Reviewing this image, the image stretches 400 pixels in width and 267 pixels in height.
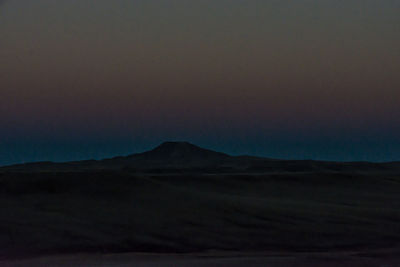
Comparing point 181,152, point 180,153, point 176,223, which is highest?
point 181,152

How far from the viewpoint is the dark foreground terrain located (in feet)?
30.3

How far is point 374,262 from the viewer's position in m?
8.41

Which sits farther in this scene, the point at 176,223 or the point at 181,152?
the point at 181,152

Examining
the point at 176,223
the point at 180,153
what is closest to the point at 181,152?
the point at 180,153

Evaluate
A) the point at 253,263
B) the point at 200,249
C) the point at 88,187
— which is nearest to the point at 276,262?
the point at 253,263

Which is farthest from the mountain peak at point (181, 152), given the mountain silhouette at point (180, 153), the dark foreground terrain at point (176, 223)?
the dark foreground terrain at point (176, 223)

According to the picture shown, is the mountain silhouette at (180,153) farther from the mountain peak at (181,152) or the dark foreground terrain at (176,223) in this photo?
the dark foreground terrain at (176,223)

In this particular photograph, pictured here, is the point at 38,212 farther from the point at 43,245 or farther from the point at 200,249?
the point at 200,249

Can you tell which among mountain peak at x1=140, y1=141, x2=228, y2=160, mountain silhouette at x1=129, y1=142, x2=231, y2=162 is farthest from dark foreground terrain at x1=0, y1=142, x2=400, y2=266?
mountain peak at x1=140, y1=141, x2=228, y2=160

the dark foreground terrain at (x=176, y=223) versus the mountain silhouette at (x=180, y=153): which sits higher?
the mountain silhouette at (x=180, y=153)

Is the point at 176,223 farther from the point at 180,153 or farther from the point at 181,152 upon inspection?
the point at 181,152

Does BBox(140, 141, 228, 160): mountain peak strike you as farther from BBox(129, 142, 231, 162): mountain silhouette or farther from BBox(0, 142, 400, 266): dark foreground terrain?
BBox(0, 142, 400, 266): dark foreground terrain

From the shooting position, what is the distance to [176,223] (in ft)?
37.6

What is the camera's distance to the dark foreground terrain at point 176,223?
925 centimetres
